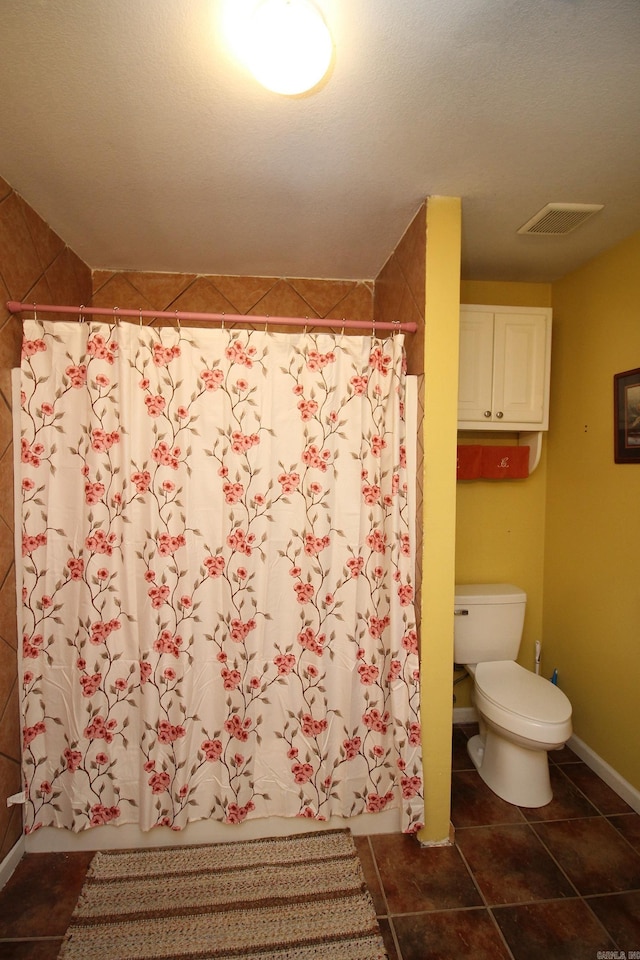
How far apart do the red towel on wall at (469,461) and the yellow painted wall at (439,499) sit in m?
0.54

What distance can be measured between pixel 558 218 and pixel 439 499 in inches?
46.1

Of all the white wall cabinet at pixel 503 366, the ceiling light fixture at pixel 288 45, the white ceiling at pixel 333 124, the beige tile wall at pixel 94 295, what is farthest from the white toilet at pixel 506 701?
the ceiling light fixture at pixel 288 45

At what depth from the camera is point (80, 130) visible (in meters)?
1.22

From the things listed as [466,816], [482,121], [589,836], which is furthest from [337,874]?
[482,121]

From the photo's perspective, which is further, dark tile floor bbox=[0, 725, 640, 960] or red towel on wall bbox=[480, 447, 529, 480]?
red towel on wall bbox=[480, 447, 529, 480]

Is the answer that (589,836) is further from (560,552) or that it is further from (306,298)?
(306,298)

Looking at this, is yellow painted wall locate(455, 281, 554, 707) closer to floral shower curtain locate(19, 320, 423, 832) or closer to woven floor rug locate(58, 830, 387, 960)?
floral shower curtain locate(19, 320, 423, 832)

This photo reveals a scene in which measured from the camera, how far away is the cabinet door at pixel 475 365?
2.01 metres

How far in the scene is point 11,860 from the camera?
1457mm

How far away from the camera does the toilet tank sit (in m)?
2.06

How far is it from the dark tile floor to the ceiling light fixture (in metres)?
2.24

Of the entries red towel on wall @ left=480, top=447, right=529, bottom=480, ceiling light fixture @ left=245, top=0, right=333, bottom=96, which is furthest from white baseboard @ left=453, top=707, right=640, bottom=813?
ceiling light fixture @ left=245, top=0, right=333, bottom=96

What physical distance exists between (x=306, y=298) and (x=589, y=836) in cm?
258

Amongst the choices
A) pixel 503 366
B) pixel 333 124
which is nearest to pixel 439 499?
pixel 503 366
